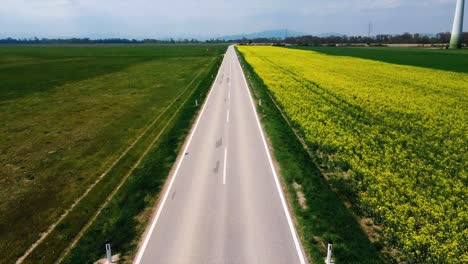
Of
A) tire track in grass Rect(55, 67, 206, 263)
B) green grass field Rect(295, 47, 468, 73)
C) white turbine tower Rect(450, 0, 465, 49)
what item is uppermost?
white turbine tower Rect(450, 0, 465, 49)

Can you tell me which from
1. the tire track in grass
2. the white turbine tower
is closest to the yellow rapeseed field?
the tire track in grass

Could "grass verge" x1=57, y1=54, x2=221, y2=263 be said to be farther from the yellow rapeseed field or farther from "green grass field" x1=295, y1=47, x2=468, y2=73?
"green grass field" x1=295, y1=47, x2=468, y2=73

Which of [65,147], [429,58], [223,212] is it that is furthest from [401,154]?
[429,58]

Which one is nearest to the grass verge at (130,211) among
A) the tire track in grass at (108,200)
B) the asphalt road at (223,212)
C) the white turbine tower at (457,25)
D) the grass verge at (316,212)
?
the tire track in grass at (108,200)

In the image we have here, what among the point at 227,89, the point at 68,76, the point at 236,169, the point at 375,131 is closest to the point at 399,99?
the point at 375,131

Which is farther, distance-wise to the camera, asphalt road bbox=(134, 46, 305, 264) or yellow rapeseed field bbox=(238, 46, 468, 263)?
yellow rapeseed field bbox=(238, 46, 468, 263)

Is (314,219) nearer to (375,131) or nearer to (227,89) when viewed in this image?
(375,131)
